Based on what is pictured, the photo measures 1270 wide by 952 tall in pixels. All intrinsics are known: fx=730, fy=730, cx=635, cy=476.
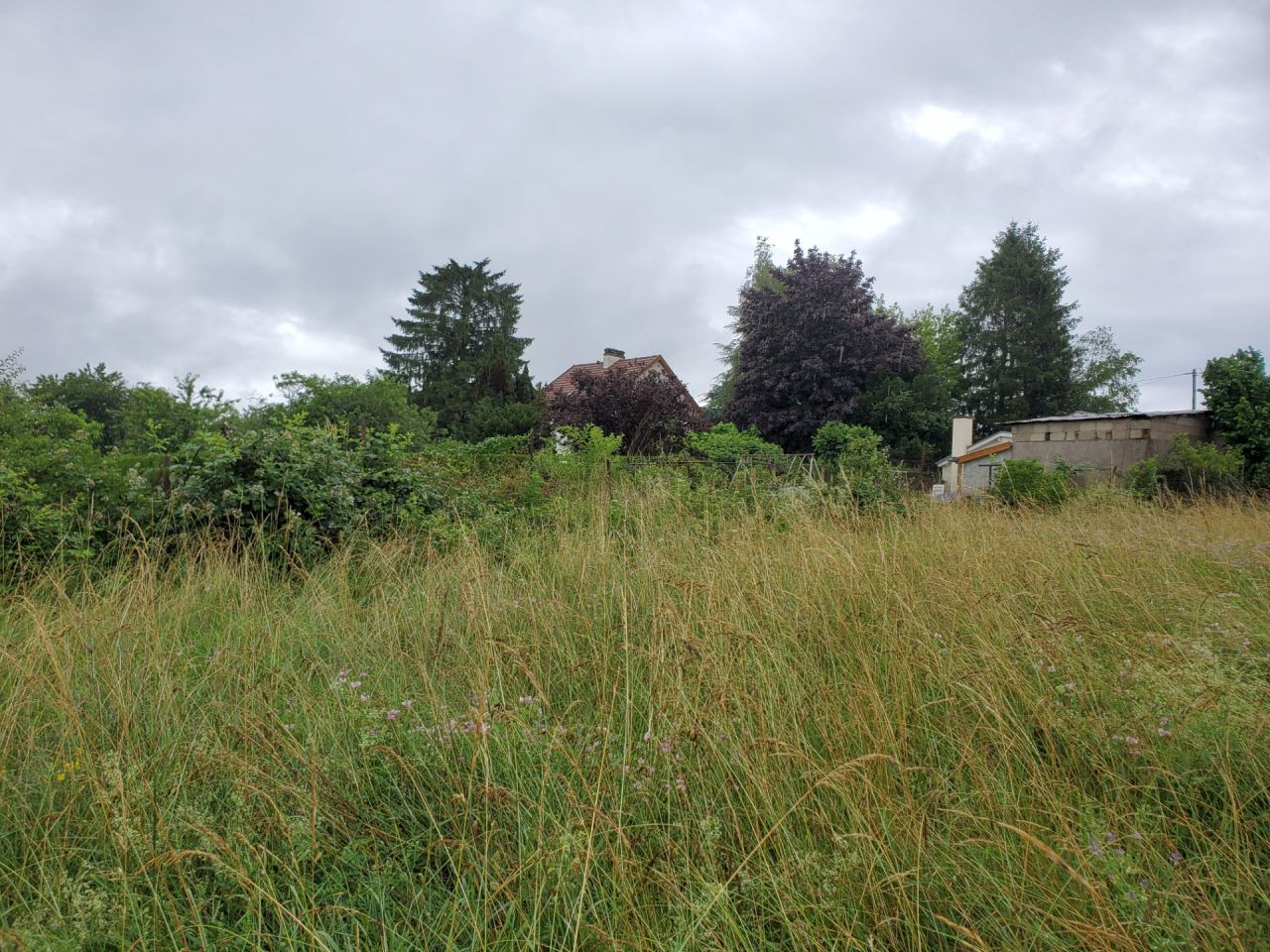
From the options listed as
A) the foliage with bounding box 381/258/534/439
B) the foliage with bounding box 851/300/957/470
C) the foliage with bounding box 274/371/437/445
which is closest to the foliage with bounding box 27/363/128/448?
the foliage with bounding box 381/258/534/439

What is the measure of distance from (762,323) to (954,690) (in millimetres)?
23261

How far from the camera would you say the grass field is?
162cm

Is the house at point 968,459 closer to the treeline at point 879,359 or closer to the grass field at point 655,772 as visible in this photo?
the treeline at point 879,359

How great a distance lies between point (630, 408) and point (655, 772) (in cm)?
1562

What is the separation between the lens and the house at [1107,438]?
47.4 feet

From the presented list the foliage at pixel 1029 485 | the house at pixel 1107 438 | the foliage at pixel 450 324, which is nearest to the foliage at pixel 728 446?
the foliage at pixel 1029 485

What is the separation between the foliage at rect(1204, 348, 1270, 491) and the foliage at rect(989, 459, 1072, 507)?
20.4ft

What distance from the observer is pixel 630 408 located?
17.5 metres

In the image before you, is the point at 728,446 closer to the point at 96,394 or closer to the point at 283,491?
the point at 283,491

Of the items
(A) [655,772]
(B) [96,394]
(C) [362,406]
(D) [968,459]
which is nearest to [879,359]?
(D) [968,459]

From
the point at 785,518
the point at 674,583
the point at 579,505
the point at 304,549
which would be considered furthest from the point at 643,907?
the point at 579,505

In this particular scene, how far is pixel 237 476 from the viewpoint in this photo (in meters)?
5.61

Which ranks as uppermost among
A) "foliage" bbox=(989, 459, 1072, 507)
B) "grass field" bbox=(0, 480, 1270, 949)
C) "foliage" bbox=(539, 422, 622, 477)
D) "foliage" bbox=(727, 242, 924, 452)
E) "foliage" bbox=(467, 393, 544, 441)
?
"foliage" bbox=(727, 242, 924, 452)

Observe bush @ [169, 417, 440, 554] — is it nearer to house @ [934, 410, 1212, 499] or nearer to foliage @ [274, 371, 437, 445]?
foliage @ [274, 371, 437, 445]
